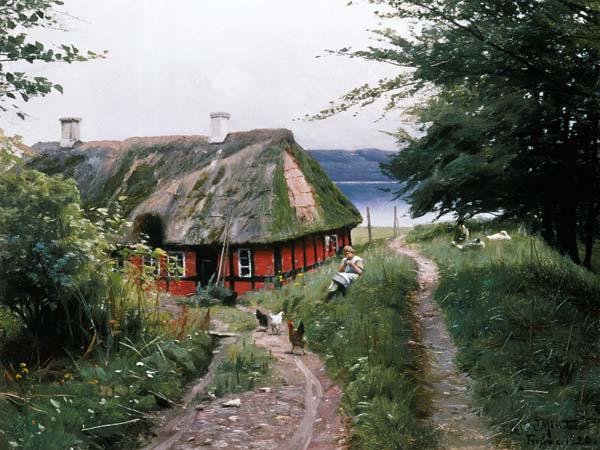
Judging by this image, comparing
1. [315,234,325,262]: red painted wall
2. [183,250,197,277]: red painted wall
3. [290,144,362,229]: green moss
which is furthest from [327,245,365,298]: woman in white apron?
[315,234,325,262]: red painted wall

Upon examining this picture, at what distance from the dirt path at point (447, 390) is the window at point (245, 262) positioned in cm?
562

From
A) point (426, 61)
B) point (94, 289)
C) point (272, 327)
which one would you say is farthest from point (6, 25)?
point (272, 327)

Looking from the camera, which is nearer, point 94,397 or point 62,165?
point 94,397

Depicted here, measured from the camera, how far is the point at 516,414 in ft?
14.3

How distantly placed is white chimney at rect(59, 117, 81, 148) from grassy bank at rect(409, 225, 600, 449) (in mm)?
5410

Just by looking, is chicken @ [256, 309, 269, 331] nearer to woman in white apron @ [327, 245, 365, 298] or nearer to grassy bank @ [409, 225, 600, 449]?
woman in white apron @ [327, 245, 365, 298]

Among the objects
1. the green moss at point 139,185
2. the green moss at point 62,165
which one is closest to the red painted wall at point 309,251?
the green moss at point 139,185

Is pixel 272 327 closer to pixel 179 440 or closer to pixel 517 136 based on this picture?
pixel 179 440

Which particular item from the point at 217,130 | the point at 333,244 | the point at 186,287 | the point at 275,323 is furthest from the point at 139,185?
the point at 275,323

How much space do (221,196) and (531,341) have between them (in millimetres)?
9531

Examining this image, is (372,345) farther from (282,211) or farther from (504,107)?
(282,211)

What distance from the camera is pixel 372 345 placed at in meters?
5.97

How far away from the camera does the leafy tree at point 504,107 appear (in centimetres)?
511

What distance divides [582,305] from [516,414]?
102 inches
